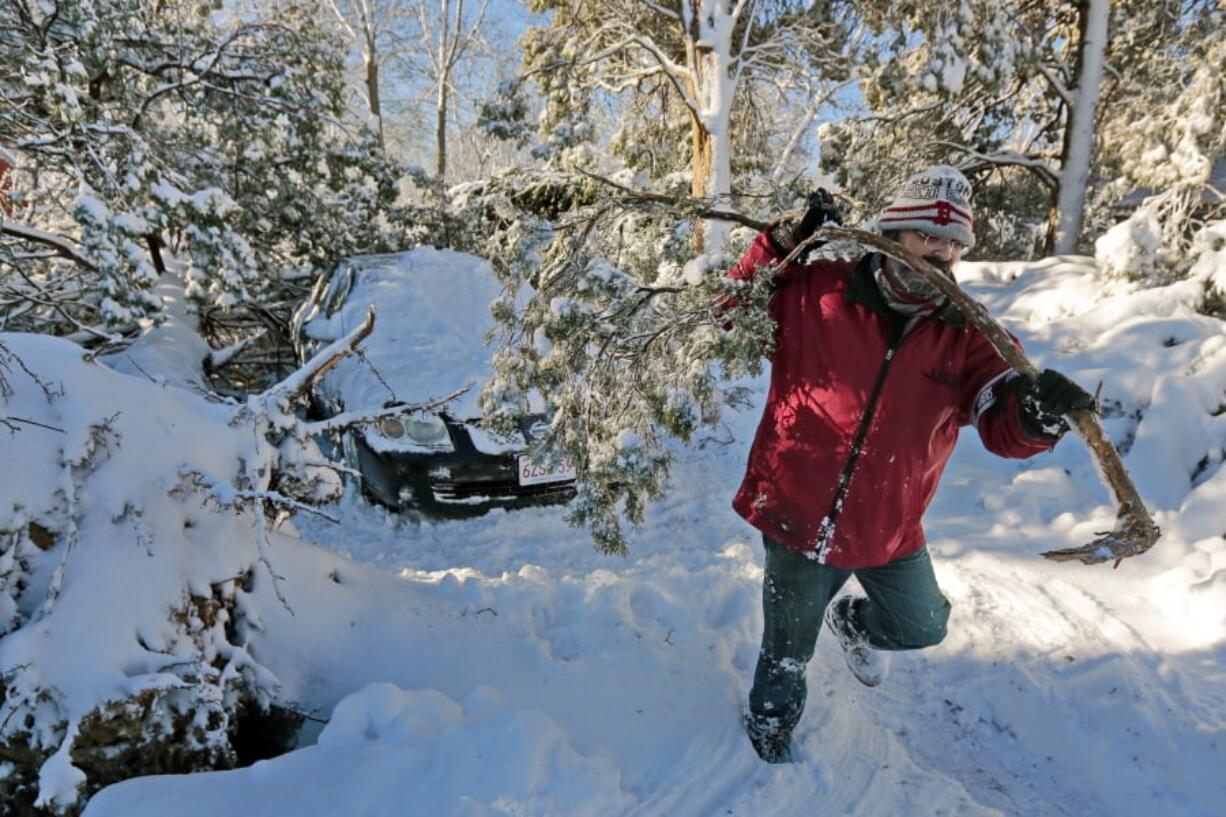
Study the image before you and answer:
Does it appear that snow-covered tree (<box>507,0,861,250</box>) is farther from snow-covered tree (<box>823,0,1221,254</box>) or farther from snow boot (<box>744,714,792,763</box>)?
snow boot (<box>744,714,792,763</box>)

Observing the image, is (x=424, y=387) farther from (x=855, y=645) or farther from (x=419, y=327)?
(x=855, y=645)

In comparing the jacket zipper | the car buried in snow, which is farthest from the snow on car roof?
the jacket zipper

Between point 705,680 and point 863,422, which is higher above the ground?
point 863,422

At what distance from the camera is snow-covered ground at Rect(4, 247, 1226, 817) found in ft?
6.70

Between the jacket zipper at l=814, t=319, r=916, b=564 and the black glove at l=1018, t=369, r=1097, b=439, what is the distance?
0.36 m

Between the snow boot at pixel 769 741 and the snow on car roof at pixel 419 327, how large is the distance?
2842mm

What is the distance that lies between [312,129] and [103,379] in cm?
656

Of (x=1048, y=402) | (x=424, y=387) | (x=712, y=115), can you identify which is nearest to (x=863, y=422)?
(x=1048, y=402)

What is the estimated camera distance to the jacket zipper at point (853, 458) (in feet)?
6.68

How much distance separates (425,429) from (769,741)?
10.1 ft

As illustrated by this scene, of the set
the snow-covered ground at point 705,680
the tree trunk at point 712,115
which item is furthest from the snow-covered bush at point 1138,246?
the tree trunk at point 712,115

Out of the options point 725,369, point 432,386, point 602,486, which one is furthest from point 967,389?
point 432,386

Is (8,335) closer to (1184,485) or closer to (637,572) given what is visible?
(637,572)

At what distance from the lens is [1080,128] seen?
Answer: 8.42m
